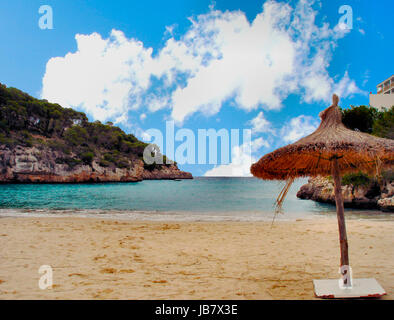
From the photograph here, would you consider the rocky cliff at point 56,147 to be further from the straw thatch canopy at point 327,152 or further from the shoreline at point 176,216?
the straw thatch canopy at point 327,152

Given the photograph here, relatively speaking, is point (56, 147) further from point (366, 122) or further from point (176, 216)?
point (366, 122)

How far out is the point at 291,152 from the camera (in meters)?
3.73

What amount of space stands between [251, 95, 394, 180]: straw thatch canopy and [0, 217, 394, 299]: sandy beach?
196 cm

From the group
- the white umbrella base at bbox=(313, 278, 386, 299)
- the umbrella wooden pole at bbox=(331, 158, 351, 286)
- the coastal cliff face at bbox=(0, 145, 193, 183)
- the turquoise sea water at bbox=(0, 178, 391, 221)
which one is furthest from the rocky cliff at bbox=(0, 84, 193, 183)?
the umbrella wooden pole at bbox=(331, 158, 351, 286)

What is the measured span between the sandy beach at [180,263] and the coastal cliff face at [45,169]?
53.1m

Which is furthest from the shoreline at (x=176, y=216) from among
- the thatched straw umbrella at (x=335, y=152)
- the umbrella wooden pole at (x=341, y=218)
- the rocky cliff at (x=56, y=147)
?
the rocky cliff at (x=56, y=147)

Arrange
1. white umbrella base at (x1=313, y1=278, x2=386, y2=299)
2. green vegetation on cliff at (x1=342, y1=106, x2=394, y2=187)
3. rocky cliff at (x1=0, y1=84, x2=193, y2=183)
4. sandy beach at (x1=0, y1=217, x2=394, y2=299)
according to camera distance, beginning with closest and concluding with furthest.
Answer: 1. white umbrella base at (x1=313, y1=278, x2=386, y2=299)
2. sandy beach at (x1=0, y1=217, x2=394, y2=299)
3. green vegetation on cliff at (x1=342, y1=106, x2=394, y2=187)
4. rocky cliff at (x1=0, y1=84, x2=193, y2=183)

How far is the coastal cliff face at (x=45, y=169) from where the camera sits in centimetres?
5022

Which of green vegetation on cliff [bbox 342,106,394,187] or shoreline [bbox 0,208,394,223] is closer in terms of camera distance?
shoreline [bbox 0,208,394,223]

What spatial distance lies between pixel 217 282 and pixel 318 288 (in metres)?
1.55

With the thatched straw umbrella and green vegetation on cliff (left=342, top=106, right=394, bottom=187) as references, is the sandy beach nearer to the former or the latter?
the thatched straw umbrella

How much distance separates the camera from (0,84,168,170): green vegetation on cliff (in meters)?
55.4

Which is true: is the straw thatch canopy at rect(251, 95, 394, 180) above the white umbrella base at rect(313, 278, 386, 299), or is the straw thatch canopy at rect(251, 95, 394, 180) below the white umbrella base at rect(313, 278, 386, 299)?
above
